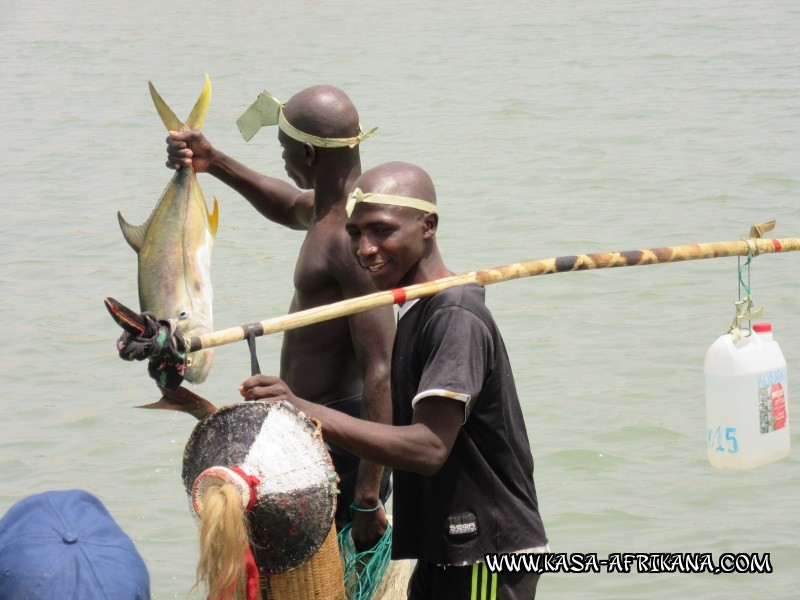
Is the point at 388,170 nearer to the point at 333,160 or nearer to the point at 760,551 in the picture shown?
the point at 333,160

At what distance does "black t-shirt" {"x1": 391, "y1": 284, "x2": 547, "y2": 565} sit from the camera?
2980mm

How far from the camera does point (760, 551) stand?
567 centimetres

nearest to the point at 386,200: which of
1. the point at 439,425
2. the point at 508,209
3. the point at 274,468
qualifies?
the point at 439,425

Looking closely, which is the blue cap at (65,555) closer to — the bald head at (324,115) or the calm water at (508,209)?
the bald head at (324,115)

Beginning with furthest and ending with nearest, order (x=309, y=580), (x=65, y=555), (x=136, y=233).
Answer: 1. (x=136, y=233)
2. (x=309, y=580)
3. (x=65, y=555)

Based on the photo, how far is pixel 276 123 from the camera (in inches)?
172

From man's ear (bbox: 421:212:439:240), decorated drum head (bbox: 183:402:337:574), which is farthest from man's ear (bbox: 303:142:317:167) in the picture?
decorated drum head (bbox: 183:402:337:574)

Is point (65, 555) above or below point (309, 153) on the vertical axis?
below

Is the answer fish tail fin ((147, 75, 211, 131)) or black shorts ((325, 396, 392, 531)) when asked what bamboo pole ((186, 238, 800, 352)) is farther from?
fish tail fin ((147, 75, 211, 131))

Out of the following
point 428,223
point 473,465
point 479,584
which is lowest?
point 479,584

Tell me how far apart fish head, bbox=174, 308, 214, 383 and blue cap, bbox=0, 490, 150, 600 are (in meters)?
1.70

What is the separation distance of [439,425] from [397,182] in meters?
0.66

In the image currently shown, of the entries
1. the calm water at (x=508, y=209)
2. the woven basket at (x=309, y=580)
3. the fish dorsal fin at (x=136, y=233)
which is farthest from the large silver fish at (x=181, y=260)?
the calm water at (x=508, y=209)

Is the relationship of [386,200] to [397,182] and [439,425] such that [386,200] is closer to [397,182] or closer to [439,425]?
[397,182]
